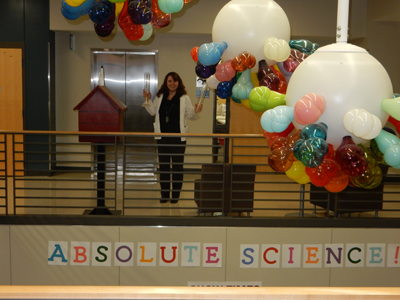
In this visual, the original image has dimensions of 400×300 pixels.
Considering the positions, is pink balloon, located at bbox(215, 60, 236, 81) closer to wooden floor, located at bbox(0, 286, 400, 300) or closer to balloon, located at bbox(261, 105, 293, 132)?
balloon, located at bbox(261, 105, 293, 132)

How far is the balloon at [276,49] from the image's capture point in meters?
1.79

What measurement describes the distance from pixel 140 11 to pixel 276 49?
0.87 m

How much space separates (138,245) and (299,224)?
5.90 ft

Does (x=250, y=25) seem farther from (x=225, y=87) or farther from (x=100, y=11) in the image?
(x=100, y=11)

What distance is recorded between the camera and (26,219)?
480 centimetres

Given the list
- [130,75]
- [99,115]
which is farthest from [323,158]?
[130,75]

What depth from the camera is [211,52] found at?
1.89 metres

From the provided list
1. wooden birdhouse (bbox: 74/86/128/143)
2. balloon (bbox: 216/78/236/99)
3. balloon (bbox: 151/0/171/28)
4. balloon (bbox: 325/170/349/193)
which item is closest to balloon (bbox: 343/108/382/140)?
balloon (bbox: 325/170/349/193)

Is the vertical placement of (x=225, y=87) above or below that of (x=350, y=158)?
above

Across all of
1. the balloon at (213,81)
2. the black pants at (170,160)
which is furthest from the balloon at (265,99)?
the black pants at (170,160)

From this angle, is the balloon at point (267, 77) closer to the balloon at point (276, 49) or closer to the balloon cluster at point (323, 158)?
the balloon at point (276, 49)

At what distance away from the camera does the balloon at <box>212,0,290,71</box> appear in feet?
6.06

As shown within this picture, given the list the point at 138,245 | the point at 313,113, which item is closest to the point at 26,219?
the point at 138,245

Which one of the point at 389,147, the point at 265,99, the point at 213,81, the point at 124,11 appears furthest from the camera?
the point at 124,11
